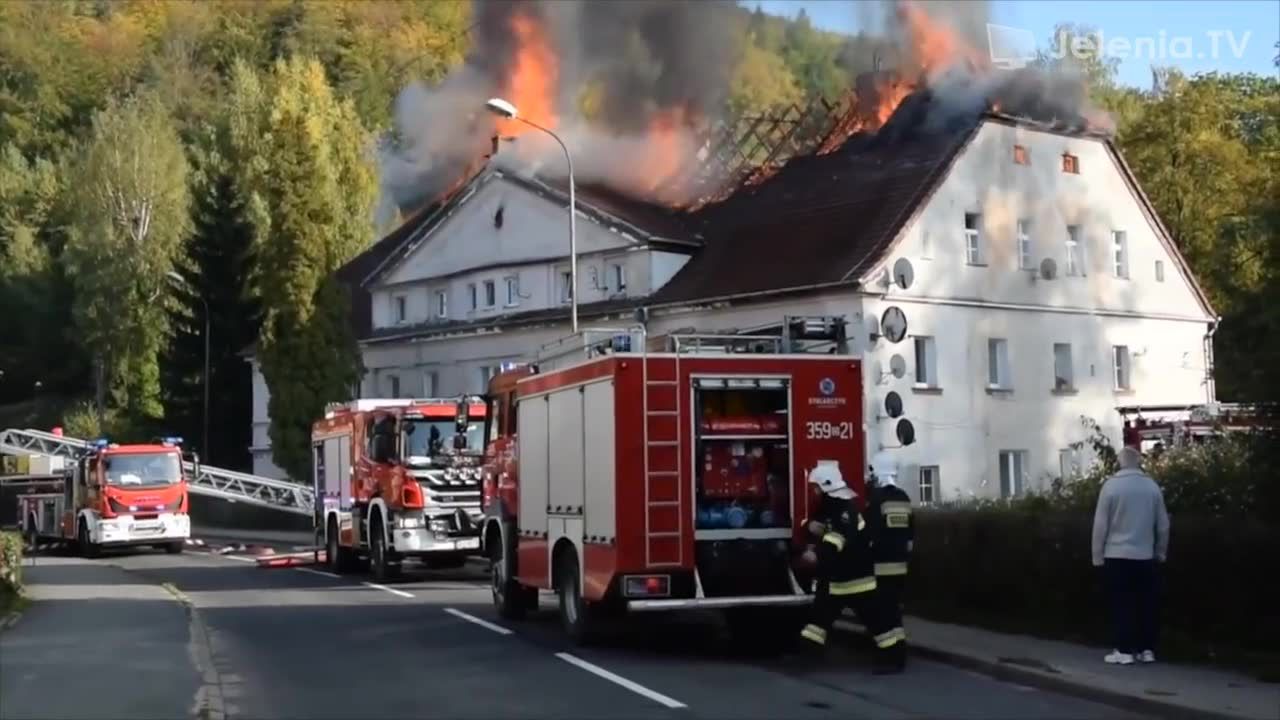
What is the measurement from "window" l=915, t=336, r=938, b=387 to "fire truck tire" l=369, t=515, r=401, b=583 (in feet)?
61.7

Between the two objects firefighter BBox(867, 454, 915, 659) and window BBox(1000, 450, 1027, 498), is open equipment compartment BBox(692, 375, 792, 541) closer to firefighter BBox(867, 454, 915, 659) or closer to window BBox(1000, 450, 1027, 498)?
firefighter BBox(867, 454, 915, 659)

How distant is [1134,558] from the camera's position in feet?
44.0

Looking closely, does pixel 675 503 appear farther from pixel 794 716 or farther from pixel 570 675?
pixel 794 716

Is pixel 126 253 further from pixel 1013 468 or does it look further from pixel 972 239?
pixel 1013 468

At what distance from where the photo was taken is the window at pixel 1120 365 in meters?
46.1

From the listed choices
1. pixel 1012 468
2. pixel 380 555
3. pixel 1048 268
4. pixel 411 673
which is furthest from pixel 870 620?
pixel 1048 268

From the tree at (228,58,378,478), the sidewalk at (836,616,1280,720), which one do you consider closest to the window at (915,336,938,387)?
the tree at (228,58,378,478)

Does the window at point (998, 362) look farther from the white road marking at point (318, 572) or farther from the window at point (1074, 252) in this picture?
the white road marking at point (318, 572)

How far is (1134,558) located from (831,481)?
2.56m

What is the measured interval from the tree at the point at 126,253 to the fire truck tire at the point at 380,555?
3827 cm

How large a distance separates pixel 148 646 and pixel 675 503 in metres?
5.39

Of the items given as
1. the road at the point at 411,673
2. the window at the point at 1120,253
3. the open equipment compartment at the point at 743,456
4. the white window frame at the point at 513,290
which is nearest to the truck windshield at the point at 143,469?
the white window frame at the point at 513,290

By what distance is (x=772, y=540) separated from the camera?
15.0 m

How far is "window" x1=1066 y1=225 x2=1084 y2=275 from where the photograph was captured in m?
44.8
